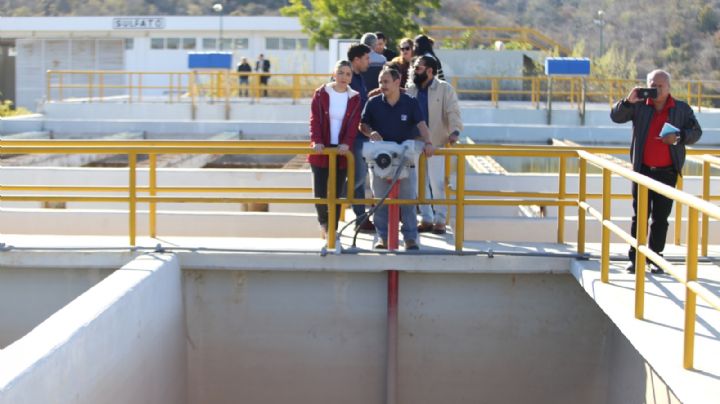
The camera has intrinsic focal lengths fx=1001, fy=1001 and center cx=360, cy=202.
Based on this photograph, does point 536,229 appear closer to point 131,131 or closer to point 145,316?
point 145,316

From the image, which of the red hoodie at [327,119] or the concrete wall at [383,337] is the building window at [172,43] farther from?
the concrete wall at [383,337]

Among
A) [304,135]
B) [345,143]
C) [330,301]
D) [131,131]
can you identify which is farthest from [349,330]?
[131,131]

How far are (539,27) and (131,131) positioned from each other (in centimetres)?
4795

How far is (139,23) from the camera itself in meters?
43.6

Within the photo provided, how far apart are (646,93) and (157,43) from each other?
3926cm

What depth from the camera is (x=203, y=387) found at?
8133 mm

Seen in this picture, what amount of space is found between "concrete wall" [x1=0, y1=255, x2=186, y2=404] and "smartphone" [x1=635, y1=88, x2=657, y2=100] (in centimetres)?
359

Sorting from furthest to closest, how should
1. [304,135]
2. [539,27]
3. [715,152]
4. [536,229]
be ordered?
[539,27] < [304,135] < [536,229] < [715,152]

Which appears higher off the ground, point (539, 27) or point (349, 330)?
point (539, 27)

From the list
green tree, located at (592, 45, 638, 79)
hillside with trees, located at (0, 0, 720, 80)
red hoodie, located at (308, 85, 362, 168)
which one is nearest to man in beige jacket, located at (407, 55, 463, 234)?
red hoodie, located at (308, 85, 362, 168)

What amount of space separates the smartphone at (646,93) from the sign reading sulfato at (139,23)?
126 ft

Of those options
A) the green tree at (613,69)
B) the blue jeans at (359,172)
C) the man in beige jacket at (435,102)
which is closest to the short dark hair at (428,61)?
the man in beige jacket at (435,102)

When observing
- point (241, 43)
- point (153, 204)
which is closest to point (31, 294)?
point (153, 204)

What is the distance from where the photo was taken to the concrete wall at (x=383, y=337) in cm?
798
